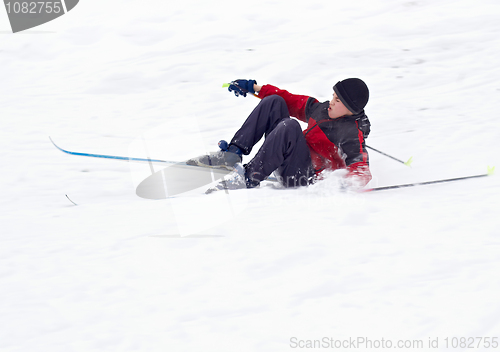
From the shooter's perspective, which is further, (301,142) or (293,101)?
(293,101)

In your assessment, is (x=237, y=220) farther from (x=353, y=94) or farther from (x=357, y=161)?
(x=353, y=94)

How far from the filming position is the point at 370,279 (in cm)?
191

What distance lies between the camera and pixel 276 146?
9.85 feet

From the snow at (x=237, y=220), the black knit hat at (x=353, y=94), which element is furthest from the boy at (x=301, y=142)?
the snow at (x=237, y=220)

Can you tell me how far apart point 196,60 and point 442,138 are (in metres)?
4.04

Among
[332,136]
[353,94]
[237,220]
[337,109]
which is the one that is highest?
[353,94]

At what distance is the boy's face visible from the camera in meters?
3.05

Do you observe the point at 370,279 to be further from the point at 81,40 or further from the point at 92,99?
the point at 81,40

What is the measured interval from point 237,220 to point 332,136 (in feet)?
3.33

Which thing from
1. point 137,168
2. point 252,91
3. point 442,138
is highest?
point 252,91

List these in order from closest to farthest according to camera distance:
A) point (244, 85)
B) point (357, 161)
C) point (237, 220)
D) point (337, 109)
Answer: point (237, 220) < point (357, 161) < point (337, 109) < point (244, 85)

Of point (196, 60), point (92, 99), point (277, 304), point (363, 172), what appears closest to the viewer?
point (277, 304)

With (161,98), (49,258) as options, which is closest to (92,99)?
(161,98)

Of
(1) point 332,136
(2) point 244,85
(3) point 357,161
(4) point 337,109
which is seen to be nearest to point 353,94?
(4) point 337,109
